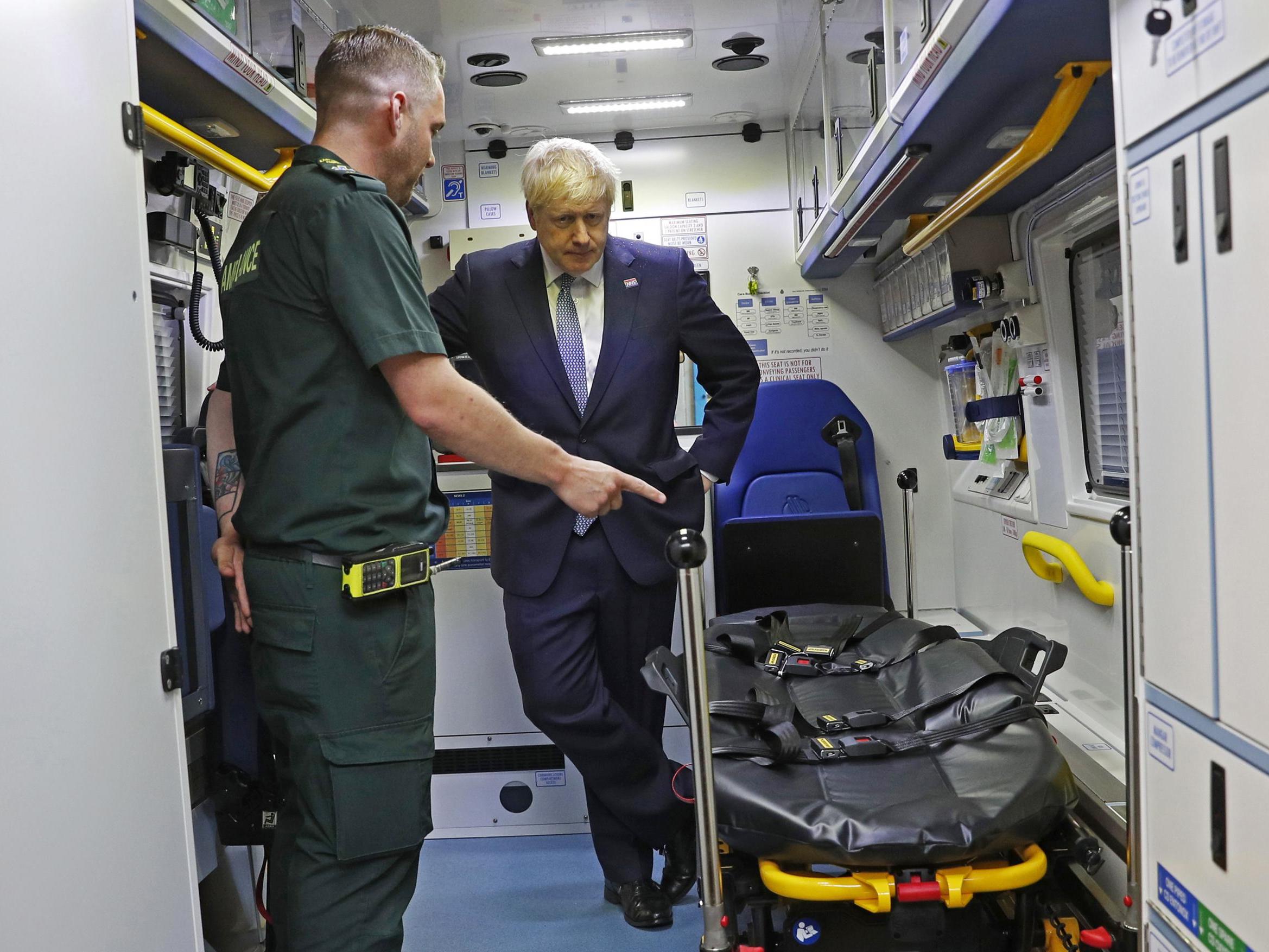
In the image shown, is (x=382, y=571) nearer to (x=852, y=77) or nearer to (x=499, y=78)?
(x=852, y=77)

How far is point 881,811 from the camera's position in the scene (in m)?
1.99

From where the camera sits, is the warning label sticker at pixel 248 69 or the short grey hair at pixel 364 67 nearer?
the short grey hair at pixel 364 67

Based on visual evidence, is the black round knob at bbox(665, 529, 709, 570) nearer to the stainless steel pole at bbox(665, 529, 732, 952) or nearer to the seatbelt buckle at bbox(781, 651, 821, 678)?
the stainless steel pole at bbox(665, 529, 732, 952)

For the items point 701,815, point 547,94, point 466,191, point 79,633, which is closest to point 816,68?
point 547,94

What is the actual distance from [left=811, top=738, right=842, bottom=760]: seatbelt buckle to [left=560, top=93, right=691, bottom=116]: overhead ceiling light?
3597 mm

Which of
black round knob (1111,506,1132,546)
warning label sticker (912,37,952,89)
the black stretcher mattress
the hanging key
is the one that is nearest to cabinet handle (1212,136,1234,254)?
the hanging key

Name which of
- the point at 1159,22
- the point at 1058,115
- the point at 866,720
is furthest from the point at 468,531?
the point at 1159,22

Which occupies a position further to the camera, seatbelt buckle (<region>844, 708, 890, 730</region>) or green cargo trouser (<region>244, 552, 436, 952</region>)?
seatbelt buckle (<region>844, 708, 890, 730</region>)

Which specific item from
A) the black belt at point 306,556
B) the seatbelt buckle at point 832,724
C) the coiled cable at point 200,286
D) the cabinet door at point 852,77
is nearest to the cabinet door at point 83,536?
the black belt at point 306,556

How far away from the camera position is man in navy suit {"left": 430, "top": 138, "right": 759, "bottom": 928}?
2.89 m

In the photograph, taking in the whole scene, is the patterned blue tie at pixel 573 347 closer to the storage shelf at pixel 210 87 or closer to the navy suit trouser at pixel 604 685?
the navy suit trouser at pixel 604 685

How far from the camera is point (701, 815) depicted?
191 centimetres

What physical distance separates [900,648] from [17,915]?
7.35 feet

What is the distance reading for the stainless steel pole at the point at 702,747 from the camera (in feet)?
6.16
